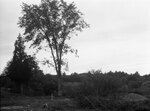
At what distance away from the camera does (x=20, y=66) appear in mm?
51188

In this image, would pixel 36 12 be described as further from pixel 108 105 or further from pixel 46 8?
pixel 108 105

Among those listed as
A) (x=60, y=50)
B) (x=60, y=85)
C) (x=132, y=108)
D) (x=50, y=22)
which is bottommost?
(x=132, y=108)

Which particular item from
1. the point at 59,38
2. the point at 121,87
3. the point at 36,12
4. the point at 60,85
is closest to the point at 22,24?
the point at 36,12

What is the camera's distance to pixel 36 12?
1919 inches

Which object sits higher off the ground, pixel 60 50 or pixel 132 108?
pixel 60 50

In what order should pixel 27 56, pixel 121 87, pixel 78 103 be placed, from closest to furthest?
pixel 78 103 → pixel 121 87 → pixel 27 56

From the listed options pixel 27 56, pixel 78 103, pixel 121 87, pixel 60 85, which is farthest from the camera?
pixel 27 56

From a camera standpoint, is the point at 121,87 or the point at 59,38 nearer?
the point at 121,87

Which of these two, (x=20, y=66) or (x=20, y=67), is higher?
(x=20, y=66)

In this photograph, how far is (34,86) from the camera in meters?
55.2

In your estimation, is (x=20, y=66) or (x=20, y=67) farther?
(x=20, y=66)

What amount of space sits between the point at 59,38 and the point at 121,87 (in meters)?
14.1

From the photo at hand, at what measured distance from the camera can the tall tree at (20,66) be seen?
51.0m

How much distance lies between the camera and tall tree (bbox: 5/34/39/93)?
167 feet
